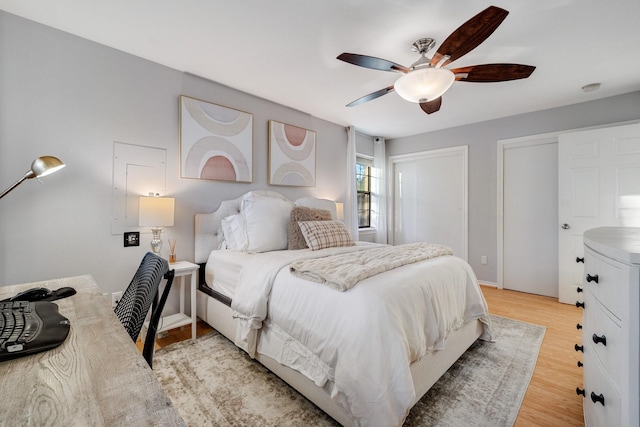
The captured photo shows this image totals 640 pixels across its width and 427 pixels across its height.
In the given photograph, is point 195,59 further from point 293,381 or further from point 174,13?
point 293,381

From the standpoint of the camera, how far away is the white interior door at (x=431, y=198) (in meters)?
4.23

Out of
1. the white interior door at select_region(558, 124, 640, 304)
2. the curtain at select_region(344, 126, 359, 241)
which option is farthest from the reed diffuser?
the white interior door at select_region(558, 124, 640, 304)

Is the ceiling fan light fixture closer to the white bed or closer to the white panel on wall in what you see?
the white bed

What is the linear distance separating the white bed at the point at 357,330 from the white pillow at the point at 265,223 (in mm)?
262

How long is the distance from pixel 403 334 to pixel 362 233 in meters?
3.43

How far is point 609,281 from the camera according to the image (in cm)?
91

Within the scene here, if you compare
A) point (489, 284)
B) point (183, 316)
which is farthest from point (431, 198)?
point (183, 316)

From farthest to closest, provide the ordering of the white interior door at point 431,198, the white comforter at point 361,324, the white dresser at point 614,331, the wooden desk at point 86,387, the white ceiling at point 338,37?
1. the white interior door at point 431,198
2. the white ceiling at point 338,37
3. the white comforter at point 361,324
4. the white dresser at point 614,331
5. the wooden desk at point 86,387

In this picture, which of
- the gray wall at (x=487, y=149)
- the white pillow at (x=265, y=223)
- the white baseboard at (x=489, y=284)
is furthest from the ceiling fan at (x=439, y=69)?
the white baseboard at (x=489, y=284)

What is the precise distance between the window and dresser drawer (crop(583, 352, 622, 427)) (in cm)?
366

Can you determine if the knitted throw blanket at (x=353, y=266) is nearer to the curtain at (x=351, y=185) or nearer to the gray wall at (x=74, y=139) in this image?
the gray wall at (x=74, y=139)

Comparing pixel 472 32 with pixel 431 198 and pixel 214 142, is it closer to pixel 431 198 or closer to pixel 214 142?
pixel 214 142

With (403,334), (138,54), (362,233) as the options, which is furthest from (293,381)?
(362,233)

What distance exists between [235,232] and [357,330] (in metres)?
1.67
